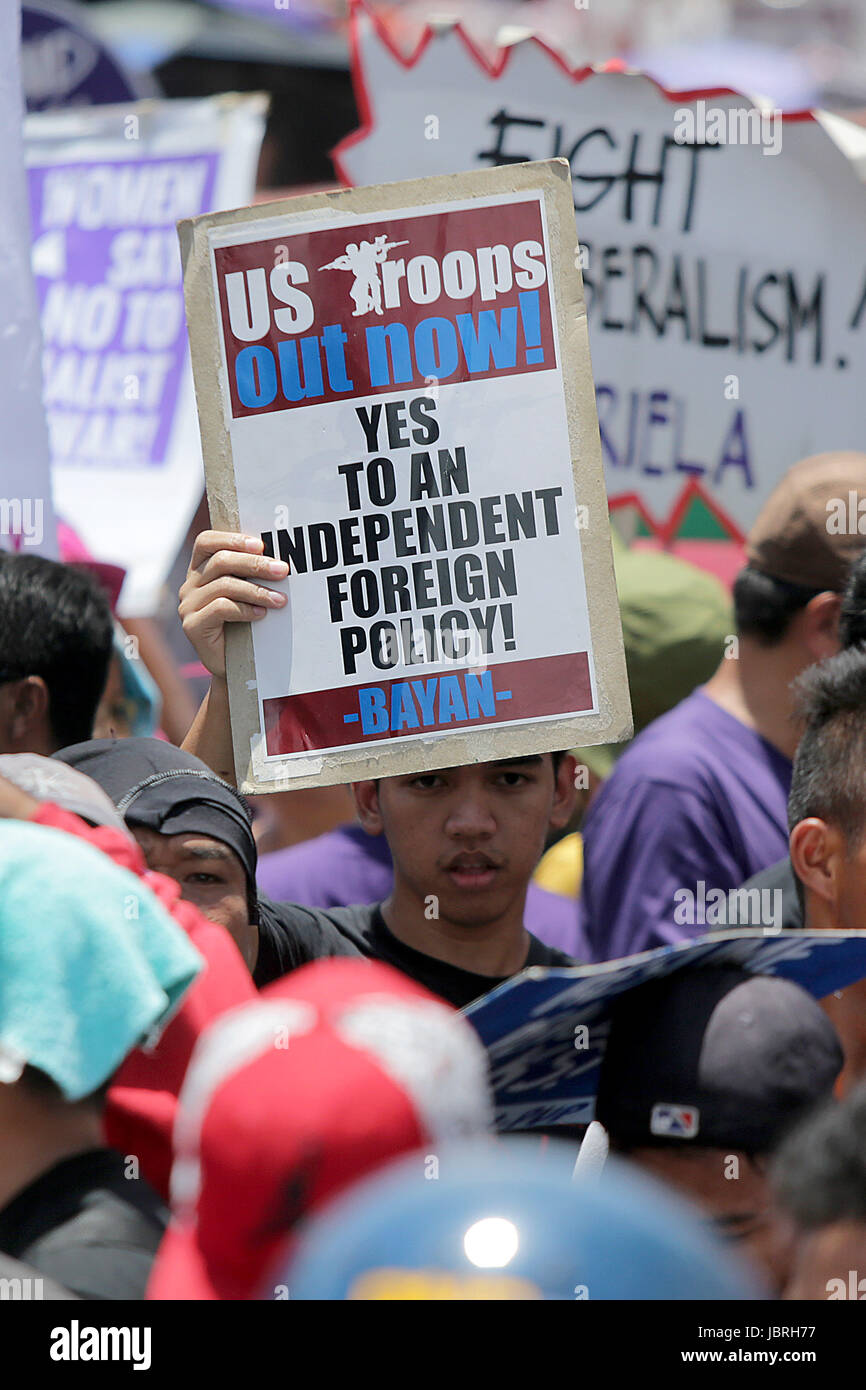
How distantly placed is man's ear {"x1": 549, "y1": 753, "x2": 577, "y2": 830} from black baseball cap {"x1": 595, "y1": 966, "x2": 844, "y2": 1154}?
124 cm

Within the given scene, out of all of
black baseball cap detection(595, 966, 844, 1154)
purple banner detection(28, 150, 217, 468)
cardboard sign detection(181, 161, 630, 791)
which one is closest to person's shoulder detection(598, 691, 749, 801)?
cardboard sign detection(181, 161, 630, 791)

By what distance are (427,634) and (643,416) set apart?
1915 mm

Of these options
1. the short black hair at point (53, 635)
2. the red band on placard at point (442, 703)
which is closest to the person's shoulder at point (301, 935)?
the red band on placard at point (442, 703)

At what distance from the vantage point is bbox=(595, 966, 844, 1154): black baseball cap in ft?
6.04

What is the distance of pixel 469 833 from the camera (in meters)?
3.00

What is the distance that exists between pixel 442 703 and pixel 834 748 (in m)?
0.57

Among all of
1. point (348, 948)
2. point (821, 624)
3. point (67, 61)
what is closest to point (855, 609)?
point (821, 624)

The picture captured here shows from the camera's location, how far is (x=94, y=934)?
67.9 inches

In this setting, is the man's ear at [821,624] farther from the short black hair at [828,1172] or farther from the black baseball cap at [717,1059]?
the short black hair at [828,1172]

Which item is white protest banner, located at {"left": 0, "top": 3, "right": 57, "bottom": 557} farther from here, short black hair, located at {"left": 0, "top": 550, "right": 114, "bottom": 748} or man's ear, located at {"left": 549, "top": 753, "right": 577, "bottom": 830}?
man's ear, located at {"left": 549, "top": 753, "right": 577, "bottom": 830}

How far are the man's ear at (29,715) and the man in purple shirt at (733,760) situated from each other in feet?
3.64

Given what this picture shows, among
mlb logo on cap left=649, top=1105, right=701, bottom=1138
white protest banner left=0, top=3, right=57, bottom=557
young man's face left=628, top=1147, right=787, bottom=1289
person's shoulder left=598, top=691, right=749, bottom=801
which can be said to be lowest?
young man's face left=628, top=1147, right=787, bottom=1289

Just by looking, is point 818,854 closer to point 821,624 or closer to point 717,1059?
point 717,1059
